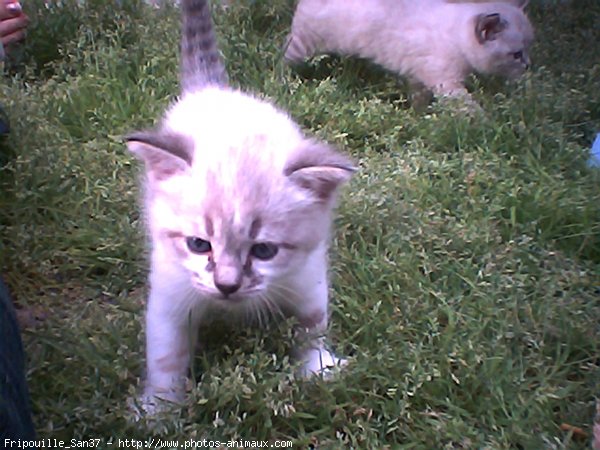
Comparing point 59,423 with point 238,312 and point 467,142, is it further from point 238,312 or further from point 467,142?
point 467,142

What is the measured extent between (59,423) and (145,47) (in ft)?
7.39

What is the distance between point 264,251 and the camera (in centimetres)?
187

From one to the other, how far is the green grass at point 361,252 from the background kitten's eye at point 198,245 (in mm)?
320

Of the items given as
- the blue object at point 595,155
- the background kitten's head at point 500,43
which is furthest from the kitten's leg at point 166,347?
the background kitten's head at point 500,43

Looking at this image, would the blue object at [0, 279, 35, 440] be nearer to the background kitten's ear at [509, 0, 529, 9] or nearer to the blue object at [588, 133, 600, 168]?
the blue object at [588, 133, 600, 168]

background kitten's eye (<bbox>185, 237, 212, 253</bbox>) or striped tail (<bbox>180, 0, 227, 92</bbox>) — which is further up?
striped tail (<bbox>180, 0, 227, 92</bbox>)

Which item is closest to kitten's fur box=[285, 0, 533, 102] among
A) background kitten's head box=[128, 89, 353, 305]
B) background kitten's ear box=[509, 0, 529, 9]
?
background kitten's ear box=[509, 0, 529, 9]

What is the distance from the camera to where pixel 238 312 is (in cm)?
212

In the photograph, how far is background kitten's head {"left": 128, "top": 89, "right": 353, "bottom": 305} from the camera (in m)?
1.81

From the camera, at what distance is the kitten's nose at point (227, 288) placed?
1.79m

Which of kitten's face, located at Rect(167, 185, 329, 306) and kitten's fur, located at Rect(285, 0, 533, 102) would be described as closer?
kitten's face, located at Rect(167, 185, 329, 306)

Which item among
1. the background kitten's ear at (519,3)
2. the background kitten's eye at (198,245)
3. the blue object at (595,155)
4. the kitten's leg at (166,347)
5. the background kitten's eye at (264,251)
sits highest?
the background kitten's ear at (519,3)

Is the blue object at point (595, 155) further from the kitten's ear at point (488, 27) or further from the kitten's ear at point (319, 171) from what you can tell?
the kitten's ear at point (319, 171)

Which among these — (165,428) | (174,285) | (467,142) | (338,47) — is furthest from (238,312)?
(338,47)
